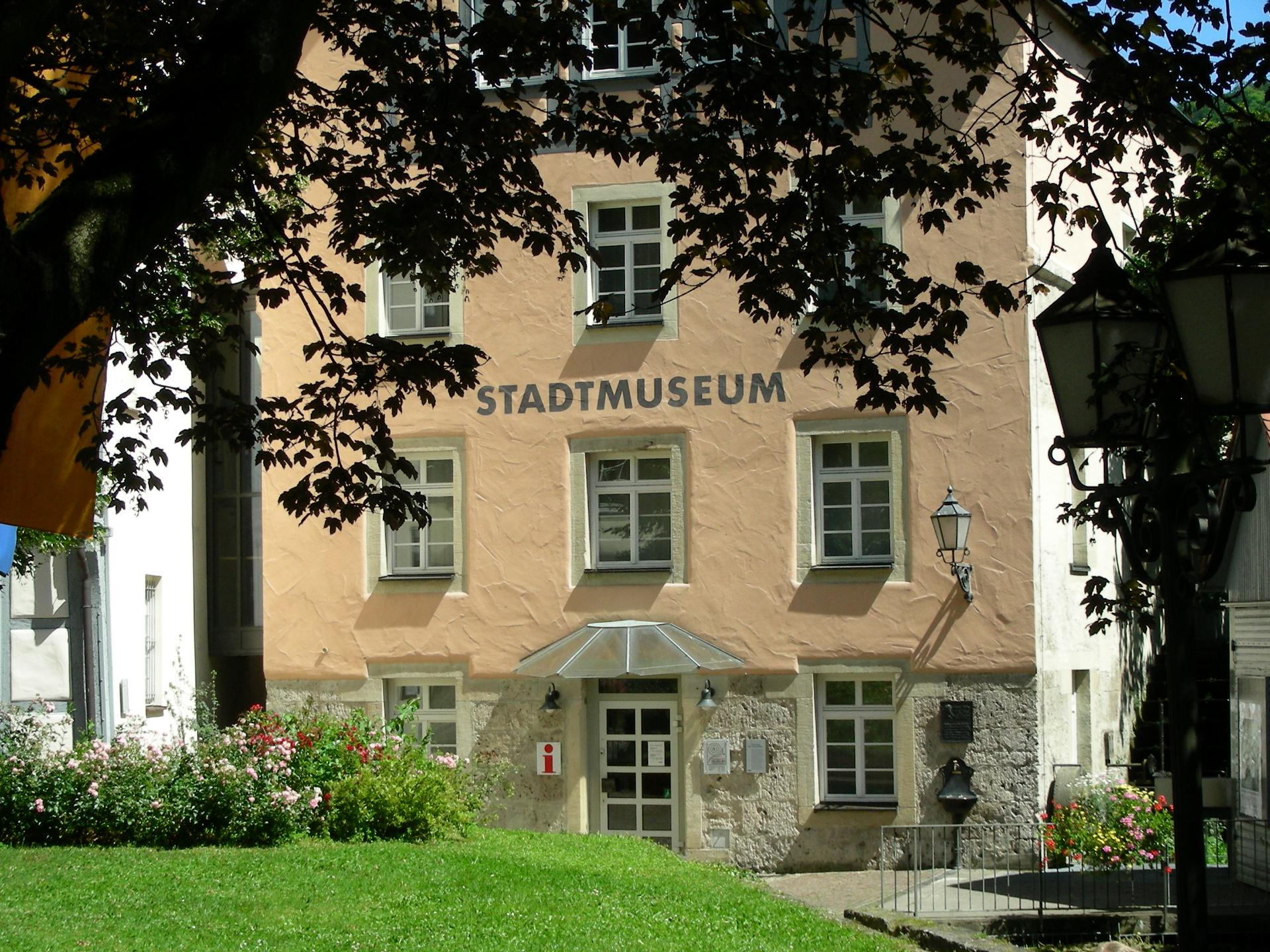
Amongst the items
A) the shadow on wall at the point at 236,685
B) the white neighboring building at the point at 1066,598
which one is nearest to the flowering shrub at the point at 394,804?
the white neighboring building at the point at 1066,598

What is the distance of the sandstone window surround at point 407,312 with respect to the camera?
2261cm

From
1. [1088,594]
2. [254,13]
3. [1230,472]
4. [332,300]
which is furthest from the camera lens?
[332,300]

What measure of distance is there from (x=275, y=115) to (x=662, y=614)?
11.0 meters

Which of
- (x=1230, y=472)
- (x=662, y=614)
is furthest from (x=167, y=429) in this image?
(x=1230, y=472)

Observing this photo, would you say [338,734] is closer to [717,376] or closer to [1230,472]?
[717,376]

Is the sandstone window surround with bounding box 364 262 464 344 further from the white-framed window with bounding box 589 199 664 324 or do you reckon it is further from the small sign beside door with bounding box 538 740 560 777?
the small sign beside door with bounding box 538 740 560 777

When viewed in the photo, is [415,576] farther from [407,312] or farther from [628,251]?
[628,251]

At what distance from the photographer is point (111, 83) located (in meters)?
10.0

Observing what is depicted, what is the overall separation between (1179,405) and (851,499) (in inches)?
590

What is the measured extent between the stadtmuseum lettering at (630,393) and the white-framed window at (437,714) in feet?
12.1

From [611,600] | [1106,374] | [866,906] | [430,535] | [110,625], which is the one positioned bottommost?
[866,906]

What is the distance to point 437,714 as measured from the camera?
22.5 m

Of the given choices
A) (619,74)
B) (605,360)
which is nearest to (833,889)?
(605,360)

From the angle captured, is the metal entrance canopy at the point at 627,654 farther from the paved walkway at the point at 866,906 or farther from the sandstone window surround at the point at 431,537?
the paved walkway at the point at 866,906
